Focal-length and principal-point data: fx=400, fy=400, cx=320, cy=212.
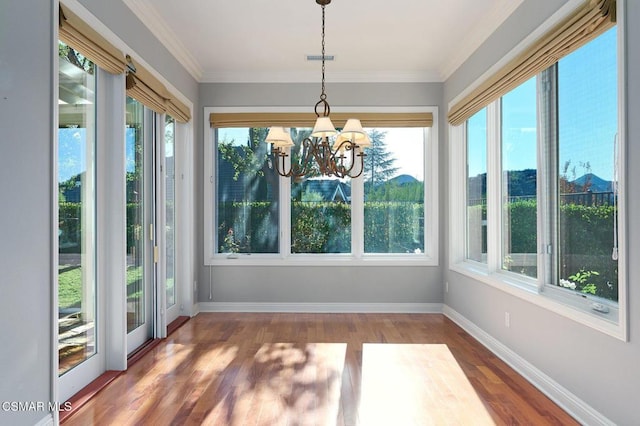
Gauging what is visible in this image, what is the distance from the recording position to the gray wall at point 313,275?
503 cm

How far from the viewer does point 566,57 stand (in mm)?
2689

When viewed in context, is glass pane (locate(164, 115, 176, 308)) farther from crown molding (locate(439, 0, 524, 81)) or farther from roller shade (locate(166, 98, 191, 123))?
crown molding (locate(439, 0, 524, 81))

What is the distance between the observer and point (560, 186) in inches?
109

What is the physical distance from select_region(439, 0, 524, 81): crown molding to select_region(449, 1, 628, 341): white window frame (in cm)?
35

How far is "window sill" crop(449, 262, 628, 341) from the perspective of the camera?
2.19 meters

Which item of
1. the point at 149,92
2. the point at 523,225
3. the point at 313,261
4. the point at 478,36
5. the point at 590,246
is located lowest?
the point at 313,261

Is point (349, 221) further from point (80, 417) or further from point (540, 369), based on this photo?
point (80, 417)

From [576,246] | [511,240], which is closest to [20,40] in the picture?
[576,246]

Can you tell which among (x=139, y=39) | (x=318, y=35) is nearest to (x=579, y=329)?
(x=318, y=35)

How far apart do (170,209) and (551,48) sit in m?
3.73

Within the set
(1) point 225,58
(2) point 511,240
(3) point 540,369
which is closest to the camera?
(3) point 540,369

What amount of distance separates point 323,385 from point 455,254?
2.50 meters

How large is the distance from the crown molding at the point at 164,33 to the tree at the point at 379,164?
230cm

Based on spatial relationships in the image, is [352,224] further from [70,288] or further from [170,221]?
[70,288]
